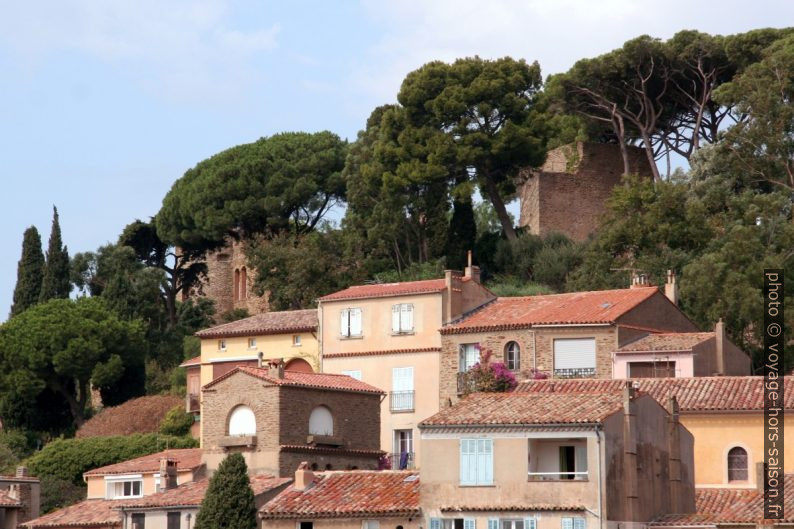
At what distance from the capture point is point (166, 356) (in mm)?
82938

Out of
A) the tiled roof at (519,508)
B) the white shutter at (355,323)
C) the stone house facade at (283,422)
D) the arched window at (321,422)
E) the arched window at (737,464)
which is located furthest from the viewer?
the white shutter at (355,323)

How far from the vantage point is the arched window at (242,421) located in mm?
54375

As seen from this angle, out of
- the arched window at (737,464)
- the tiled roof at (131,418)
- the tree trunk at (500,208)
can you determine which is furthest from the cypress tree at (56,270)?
the arched window at (737,464)

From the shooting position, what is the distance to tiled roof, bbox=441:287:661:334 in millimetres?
59969

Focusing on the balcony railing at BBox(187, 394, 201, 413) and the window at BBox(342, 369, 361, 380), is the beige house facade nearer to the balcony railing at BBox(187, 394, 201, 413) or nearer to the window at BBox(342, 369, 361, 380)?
the window at BBox(342, 369, 361, 380)

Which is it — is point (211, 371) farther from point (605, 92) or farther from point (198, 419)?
point (605, 92)

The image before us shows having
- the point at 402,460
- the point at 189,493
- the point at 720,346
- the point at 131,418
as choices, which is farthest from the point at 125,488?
the point at 720,346

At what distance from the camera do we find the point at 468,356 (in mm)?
61781

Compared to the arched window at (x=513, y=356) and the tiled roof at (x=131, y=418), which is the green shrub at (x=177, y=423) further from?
the arched window at (x=513, y=356)

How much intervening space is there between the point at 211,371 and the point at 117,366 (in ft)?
23.5

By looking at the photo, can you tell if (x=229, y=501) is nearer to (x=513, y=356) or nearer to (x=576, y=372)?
(x=576, y=372)

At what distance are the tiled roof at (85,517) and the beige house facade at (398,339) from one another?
981cm

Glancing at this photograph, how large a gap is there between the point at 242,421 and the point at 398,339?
1103cm

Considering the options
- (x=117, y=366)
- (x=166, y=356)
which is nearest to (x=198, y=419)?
(x=117, y=366)
